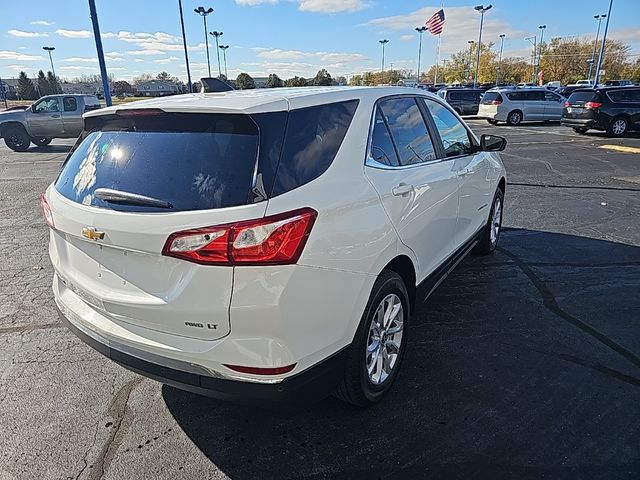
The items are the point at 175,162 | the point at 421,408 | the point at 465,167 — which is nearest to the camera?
the point at 175,162

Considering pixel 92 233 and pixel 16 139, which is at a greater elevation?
pixel 92 233

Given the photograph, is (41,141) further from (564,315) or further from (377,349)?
(564,315)

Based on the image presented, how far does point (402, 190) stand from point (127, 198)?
150 centimetres

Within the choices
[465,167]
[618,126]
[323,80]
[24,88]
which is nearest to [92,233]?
[465,167]

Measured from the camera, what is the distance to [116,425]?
260 centimetres

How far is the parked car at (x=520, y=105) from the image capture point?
23016 millimetres

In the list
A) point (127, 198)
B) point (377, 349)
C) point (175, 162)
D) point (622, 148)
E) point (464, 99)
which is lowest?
point (622, 148)

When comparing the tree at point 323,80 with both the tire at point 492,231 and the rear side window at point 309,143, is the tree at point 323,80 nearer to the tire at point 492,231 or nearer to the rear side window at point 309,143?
the tire at point 492,231

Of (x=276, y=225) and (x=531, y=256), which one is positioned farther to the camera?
(x=531, y=256)

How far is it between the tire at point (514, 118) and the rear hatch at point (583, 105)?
15.5 ft

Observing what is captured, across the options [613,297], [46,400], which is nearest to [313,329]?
[46,400]

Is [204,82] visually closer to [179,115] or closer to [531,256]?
[179,115]

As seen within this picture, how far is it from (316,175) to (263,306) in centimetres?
65

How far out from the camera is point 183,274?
77.6 inches
